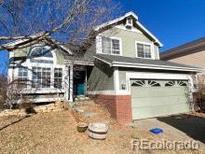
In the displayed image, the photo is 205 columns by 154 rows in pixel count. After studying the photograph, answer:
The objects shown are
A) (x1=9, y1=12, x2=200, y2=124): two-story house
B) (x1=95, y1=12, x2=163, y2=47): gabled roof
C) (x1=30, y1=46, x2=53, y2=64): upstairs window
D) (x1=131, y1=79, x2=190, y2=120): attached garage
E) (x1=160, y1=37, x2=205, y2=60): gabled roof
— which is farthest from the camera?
(x1=160, y1=37, x2=205, y2=60): gabled roof

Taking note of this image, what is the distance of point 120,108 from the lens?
36.4ft

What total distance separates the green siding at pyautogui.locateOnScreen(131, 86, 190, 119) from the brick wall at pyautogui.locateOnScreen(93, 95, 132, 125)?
791 mm

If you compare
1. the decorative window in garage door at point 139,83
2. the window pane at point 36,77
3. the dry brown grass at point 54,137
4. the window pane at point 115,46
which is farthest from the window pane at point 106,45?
the dry brown grass at point 54,137

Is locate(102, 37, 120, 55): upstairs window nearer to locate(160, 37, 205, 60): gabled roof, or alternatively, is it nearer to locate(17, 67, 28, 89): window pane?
locate(17, 67, 28, 89): window pane

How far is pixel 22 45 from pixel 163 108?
34.5 feet

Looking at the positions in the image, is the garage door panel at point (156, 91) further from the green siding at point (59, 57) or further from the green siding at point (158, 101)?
the green siding at point (59, 57)

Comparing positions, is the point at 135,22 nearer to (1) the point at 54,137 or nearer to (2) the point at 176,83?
(2) the point at 176,83

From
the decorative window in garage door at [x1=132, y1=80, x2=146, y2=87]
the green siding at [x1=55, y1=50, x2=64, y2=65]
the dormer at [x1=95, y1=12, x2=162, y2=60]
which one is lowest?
the decorative window in garage door at [x1=132, y1=80, x2=146, y2=87]

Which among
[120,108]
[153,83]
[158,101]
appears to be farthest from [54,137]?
[158,101]

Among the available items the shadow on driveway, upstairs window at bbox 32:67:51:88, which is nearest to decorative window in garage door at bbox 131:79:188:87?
the shadow on driveway

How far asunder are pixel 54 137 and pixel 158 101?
7997 millimetres

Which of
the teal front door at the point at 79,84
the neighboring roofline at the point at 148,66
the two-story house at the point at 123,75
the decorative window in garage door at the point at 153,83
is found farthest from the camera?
the teal front door at the point at 79,84

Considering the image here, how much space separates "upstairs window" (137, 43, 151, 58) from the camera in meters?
16.8

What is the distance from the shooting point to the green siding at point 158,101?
12.2 metres
